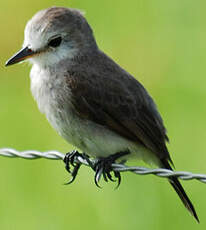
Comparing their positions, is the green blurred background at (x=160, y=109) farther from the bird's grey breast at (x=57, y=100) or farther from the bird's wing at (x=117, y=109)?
the bird's grey breast at (x=57, y=100)

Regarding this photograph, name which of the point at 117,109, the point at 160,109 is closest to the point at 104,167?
the point at 117,109

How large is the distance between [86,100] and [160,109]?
2881 mm

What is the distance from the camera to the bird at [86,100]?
26.5 feet

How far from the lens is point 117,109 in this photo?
323 inches

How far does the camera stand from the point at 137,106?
8.32 m

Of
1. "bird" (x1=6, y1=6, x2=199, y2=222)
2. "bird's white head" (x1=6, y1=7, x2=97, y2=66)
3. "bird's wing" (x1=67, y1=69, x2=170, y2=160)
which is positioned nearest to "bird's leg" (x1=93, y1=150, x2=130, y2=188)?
"bird" (x1=6, y1=6, x2=199, y2=222)

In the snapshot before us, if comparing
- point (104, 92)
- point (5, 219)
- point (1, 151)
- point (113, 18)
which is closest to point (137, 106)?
point (104, 92)

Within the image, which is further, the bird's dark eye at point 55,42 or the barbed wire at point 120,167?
the bird's dark eye at point 55,42

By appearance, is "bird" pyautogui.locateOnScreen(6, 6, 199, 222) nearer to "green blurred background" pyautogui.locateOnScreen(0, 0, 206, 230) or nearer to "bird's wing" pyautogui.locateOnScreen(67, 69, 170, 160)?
"bird's wing" pyautogui.locateOnScreen(67, 69, 170, 160)

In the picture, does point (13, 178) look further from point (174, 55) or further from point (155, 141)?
point (174, 55)

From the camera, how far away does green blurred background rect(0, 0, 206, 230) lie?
9.31 m

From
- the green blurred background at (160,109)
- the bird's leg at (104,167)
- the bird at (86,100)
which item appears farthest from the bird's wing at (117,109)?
the green blurred background at (160,109)

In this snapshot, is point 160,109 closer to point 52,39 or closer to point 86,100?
point 86,100

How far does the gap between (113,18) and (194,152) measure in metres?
3.33
